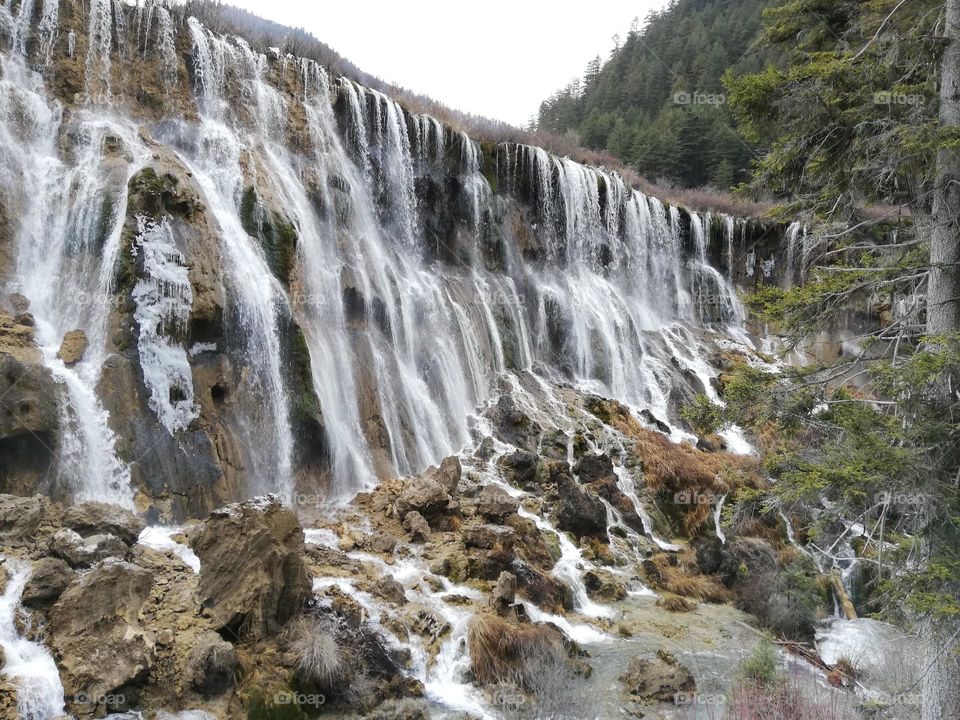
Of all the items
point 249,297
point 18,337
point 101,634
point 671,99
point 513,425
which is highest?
point 671,99

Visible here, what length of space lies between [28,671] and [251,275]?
7.79 m

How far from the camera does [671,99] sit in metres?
46.1

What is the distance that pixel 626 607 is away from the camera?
32.4 feet

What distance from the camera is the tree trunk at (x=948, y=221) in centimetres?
591

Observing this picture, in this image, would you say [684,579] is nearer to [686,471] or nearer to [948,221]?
[686,471]

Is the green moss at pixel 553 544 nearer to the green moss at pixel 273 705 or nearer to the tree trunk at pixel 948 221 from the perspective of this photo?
the green moss at pixel 273 705

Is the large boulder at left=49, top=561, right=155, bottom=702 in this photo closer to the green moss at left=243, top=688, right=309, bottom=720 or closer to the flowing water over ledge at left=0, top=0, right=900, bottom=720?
the flowing water over ledge at left=0, top=0, right=900, bottom=720

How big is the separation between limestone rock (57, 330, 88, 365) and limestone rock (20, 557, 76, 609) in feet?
14.2

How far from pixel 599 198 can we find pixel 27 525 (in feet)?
74.0

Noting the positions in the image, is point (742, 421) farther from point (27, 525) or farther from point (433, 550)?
point (27, 525)

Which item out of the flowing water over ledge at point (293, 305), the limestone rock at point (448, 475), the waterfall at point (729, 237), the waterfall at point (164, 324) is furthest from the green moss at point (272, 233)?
the waterfall at point (729, 237)

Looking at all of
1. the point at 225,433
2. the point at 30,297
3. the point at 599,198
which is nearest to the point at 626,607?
the point at 225,433

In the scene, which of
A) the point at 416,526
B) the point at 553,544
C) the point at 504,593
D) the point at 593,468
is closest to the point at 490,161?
the point at 593,468

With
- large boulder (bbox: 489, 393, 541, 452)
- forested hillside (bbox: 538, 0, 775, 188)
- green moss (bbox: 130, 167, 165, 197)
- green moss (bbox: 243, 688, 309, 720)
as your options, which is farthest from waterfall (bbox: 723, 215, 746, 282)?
green moss (bbox: 243, 688, 309, 720)
